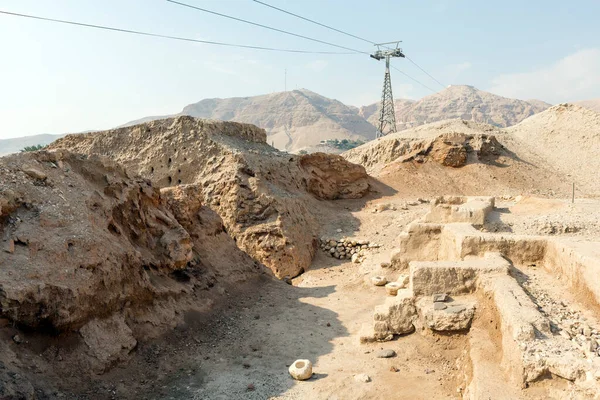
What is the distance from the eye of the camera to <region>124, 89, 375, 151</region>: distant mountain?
91.9 meters

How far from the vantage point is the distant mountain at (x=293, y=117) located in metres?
91.9

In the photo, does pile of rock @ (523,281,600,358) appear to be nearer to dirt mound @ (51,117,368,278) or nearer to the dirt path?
the dirt path

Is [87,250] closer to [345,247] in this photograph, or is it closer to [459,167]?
[345,247]

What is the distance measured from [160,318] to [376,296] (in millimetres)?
4206

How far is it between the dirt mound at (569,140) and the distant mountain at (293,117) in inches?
1950

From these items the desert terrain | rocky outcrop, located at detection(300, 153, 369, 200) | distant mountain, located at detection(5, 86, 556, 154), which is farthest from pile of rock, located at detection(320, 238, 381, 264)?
distant mountain, located at detection(5, 86, 556, 154)

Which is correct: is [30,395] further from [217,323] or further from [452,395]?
[452,395]

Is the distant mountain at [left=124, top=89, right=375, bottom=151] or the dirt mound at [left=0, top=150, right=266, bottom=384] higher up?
the distant mountain at [left=124, top=89, right=375, bottom=151]

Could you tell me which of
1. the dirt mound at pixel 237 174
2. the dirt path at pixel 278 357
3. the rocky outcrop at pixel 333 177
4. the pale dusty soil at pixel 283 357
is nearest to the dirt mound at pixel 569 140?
the rocky outcrop at pixel 333 177

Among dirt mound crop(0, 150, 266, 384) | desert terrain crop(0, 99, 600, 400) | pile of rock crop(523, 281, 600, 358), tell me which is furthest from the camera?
dirt mound crop(0, 150, 266, 384)

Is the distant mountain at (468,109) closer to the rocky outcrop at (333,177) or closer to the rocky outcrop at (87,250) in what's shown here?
the rocky outcrop at (333,177)

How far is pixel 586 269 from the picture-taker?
195 inches

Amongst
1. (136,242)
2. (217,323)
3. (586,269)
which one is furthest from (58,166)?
(586,269)

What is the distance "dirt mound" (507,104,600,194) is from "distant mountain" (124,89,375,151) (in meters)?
49.5
